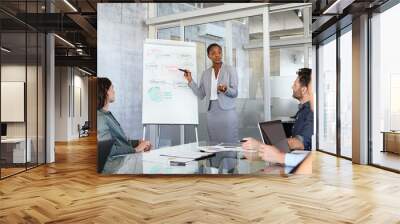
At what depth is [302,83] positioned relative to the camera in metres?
6.30

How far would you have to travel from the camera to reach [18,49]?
6.90m

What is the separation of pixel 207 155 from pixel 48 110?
4.14 metres

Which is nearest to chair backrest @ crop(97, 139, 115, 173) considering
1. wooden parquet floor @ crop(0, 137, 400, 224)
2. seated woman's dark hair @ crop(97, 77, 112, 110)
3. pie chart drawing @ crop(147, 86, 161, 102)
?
wooden parquet floor @ crop(0, 137, 400, 224)

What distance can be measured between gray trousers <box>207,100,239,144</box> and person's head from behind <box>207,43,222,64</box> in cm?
77

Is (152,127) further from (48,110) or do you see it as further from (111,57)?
(48,110)

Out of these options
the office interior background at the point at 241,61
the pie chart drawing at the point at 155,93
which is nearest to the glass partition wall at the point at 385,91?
the office interior background at the point at 241,61

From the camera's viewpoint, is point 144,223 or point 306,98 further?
point 306,98

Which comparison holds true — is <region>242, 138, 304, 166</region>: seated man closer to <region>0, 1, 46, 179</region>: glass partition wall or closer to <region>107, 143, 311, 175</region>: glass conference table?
<region>107, 143, 311, 175</region>: glass conference table

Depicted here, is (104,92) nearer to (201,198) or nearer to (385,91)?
(201,198)

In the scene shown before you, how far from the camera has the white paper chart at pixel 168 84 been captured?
619 cm

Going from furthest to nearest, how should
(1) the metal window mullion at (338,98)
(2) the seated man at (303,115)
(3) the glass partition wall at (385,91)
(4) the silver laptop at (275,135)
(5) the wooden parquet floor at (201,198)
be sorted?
(1) the metal window mullion at (338,98) < (3) the glass partition wall at (385,91) < (2) the seated man at (303,115) < (4) the silver laptop at (275,135) < (5) the wooden parquet floor at (201,198)

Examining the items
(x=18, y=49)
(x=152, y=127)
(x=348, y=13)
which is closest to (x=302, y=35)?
(x=348, y=13)

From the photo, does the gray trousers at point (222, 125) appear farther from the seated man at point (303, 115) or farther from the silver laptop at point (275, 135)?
the seated man at point (303, 115)

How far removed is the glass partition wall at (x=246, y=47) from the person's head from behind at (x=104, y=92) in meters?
0.96
